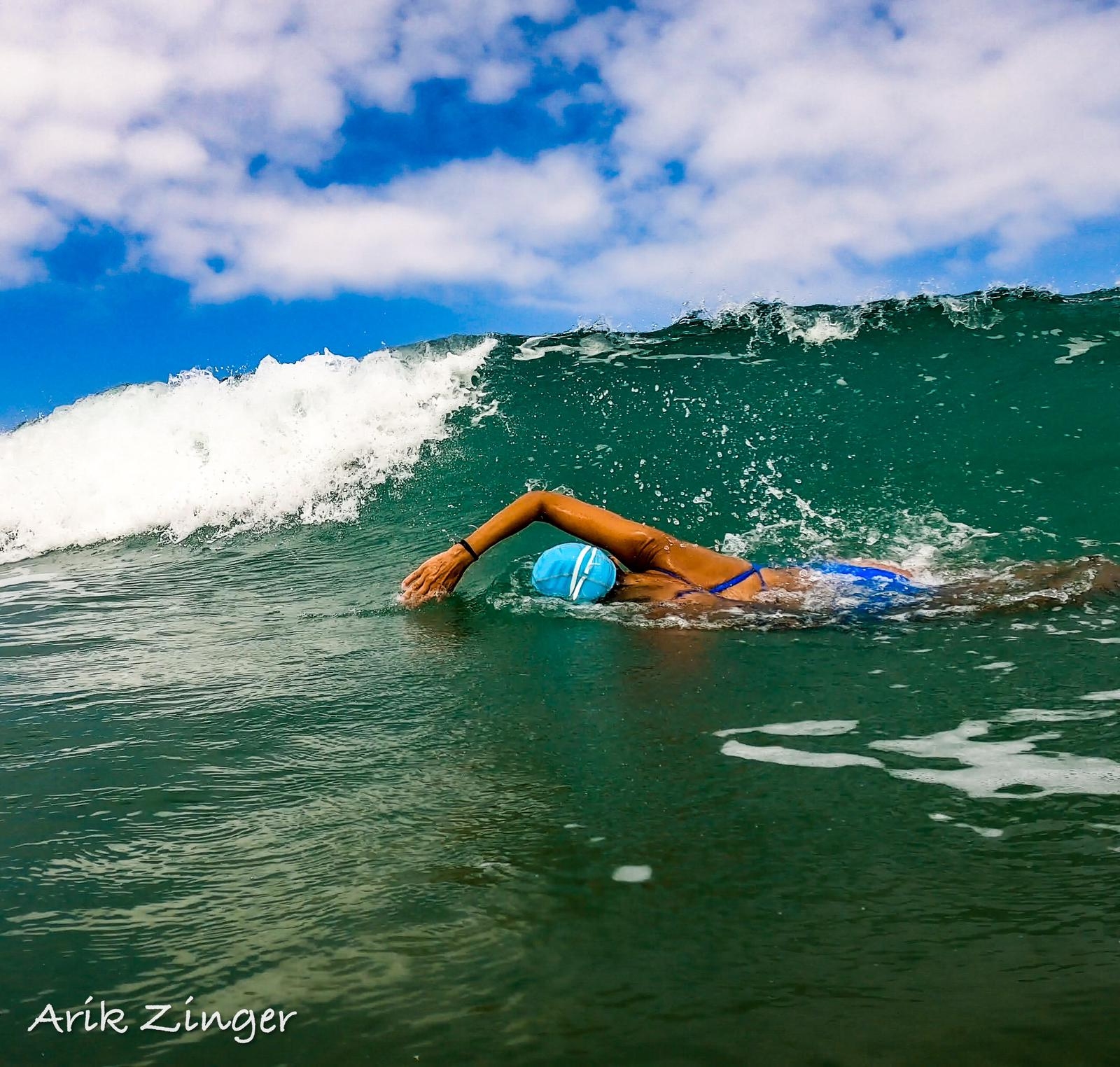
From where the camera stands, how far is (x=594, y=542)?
575cm

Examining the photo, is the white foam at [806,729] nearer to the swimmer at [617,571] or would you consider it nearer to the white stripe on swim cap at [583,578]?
the swimmer at [617,571]

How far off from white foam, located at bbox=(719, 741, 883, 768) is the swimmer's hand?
2.75 metres

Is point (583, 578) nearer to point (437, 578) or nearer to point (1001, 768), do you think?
point (437, 578)

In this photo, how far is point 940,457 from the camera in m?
9.20

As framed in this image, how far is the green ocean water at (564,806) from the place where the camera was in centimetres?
180

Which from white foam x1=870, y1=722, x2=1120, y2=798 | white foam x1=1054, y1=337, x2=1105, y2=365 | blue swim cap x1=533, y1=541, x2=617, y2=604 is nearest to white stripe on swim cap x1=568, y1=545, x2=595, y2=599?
blue swim cap x1=533, y1=541, x2=617, y2=604

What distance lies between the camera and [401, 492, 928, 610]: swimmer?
557 centimetres

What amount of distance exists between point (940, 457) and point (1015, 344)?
12.5ft

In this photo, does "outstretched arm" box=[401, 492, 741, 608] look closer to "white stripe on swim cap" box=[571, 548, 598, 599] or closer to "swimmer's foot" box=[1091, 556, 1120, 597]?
"white stripe on swim cap" box=[571, 548, 598, 599]

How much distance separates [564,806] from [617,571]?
3.13 metres

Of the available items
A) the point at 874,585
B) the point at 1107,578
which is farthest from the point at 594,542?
the point at 1107,578

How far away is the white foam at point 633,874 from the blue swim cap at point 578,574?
11.0 feet

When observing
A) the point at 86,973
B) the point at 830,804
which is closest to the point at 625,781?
the point at 830,804

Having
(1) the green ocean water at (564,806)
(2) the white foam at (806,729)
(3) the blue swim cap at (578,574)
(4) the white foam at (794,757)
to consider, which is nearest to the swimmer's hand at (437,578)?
(1) the green ocean water at (564,806)
